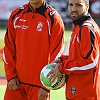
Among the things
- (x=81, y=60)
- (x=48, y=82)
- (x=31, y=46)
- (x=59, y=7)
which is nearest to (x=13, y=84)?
(x=31, y=46)

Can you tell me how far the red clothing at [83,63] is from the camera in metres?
4.87

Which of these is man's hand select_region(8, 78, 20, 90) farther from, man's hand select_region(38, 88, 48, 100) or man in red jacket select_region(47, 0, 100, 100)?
man in red jacket select_region(47, 0, 100, 100)

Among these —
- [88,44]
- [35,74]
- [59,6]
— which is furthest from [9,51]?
[59,6]

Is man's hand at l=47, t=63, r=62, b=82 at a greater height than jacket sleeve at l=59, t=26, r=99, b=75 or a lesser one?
lesser

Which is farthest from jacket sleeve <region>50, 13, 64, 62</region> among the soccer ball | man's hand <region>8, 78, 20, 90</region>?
man's hand <region>8, 78, 20, 90</region>

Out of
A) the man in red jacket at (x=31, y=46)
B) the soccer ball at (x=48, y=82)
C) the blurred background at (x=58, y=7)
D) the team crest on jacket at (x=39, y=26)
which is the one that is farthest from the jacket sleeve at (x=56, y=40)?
the blurred background at (x=58, y=7)

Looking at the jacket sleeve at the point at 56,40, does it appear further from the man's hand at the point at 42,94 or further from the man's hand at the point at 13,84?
the man's hand at the point at 13,84

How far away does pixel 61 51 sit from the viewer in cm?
561

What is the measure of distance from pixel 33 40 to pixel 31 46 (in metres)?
0.09

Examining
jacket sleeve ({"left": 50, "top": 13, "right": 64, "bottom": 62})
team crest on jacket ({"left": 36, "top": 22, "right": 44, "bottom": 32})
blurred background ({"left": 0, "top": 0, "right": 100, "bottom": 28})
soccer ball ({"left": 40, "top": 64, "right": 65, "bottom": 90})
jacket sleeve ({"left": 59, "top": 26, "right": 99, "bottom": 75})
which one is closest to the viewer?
jacket sleeve ({"left": 59, "top": 26, "right": 99, "bottom": 75})

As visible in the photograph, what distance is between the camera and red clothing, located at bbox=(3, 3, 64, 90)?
5617 mm

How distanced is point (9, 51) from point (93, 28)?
145 cm

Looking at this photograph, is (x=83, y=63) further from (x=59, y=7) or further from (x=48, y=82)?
(x=59, y=7)

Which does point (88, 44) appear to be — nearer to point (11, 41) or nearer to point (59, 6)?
point (11, 41)
